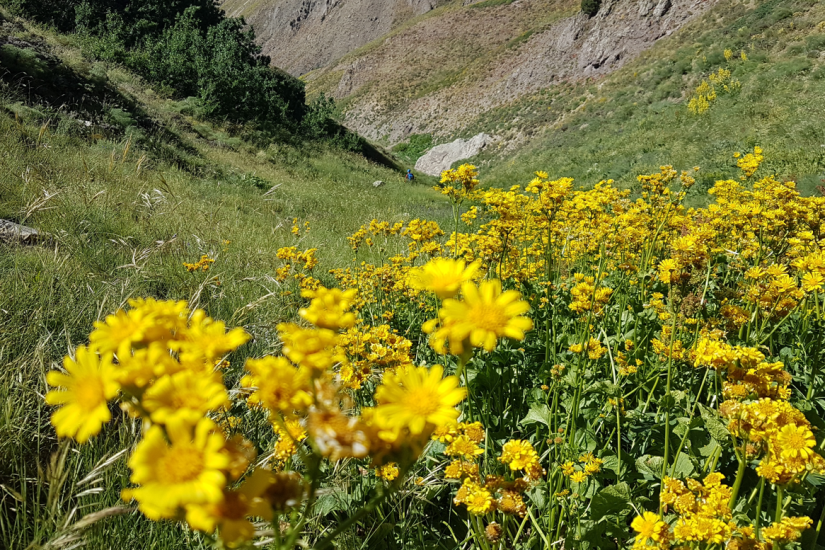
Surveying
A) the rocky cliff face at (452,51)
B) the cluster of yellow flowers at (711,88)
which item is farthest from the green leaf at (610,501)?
the rocky cliff face at (452,51)

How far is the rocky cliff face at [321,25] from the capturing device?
65812 mm

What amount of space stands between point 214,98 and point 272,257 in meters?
13.2

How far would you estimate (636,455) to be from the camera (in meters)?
2.03

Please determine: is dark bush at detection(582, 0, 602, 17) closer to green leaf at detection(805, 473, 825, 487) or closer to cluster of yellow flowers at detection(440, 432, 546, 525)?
green leaf at detection(805, 473, 825, 487)

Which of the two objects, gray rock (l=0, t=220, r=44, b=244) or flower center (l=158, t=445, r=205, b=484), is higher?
flower center (l=158, t=445, r=205, b=484)

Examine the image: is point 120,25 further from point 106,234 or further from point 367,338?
point 367,338

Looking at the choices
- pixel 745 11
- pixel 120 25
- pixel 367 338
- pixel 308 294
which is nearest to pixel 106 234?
pixel 367 338

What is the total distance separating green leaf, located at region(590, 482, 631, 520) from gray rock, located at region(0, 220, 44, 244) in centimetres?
415

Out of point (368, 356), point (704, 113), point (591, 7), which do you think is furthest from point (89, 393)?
point (591, 7)

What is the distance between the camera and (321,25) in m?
72.3

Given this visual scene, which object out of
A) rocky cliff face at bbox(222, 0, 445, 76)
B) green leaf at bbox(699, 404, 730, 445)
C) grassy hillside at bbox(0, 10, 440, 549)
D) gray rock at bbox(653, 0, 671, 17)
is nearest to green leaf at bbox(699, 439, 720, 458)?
green leaf at bbox(699, 404, 730, 445)

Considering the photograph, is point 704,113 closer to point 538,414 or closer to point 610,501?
point 538,414

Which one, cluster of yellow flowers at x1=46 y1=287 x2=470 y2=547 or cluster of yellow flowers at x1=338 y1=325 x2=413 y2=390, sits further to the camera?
cluster of yellow flowers at x1=338 y1=325 x2=413 y2=390

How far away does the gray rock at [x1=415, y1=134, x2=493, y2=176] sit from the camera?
28.2 metres
